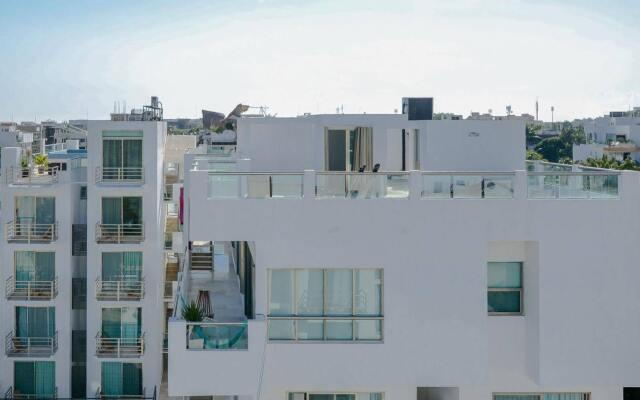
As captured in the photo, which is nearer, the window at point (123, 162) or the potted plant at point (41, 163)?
the window at point (123, 162)

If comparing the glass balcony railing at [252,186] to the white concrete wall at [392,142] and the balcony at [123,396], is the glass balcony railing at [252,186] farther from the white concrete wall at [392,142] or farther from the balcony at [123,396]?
the balcony at [123,396]

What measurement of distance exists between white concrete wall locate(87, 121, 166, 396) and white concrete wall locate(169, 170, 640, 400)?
23.3 m

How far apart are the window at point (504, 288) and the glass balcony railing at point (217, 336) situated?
4.05 m

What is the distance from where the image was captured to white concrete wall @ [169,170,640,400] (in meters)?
12.7

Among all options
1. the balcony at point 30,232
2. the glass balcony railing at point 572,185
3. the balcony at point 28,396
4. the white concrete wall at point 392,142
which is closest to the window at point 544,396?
the glass balcony railing at point 572,185

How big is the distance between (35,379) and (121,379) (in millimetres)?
3837

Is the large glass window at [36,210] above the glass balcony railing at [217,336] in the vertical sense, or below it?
above

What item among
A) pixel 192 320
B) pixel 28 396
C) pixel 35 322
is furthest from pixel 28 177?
pixel 192 320

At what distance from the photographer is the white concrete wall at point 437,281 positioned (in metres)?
12.7

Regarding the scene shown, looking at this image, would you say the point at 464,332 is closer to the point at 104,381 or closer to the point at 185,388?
the point at 185,388

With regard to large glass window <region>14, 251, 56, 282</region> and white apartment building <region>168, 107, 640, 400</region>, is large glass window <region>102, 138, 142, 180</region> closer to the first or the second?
large glass window <region>14, 251, 56, 282</region>


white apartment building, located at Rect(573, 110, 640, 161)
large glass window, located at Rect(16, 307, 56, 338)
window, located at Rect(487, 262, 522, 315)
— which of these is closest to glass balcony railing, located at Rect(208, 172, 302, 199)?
window, located at Rect(487, 262, 522, 315)

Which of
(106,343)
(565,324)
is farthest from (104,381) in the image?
(565,324)

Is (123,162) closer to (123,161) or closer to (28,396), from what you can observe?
(123,161)
